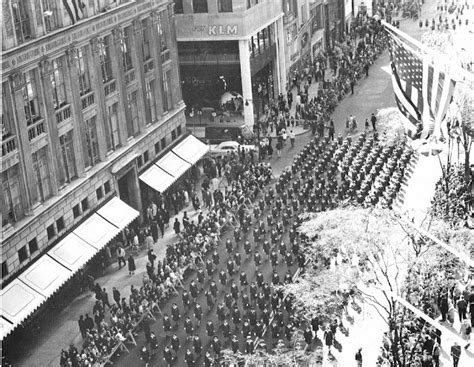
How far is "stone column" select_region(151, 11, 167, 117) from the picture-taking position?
74312 millimetres

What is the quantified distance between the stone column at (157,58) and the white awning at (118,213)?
38.5 feet

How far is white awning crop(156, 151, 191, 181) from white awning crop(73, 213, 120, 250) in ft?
35.8

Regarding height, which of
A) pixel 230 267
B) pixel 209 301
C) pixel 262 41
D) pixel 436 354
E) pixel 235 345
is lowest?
pixel 209 301

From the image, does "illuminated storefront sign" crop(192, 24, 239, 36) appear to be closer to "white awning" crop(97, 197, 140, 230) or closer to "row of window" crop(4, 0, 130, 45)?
"row of window" crop(4, 0, 130, 45)

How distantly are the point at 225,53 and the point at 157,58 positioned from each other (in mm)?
16680

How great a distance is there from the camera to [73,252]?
5869 centimetres

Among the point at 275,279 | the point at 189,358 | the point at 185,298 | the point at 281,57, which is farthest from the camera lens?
the point at 281,57

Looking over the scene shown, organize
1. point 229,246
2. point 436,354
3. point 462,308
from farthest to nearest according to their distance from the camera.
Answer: point 229,246, point 462,308, point 436,354

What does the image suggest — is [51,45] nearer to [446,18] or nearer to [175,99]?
[175,99]

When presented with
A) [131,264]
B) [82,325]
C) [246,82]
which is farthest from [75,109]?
[246,82]

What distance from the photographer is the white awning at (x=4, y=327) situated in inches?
1998

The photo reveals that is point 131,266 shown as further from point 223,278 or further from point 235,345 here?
point 235,345

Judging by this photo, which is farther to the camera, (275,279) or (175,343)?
(275,279)

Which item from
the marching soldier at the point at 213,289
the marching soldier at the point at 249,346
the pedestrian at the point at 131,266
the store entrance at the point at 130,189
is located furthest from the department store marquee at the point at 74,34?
the marching soldier at the point at 249,346
